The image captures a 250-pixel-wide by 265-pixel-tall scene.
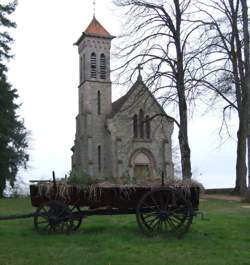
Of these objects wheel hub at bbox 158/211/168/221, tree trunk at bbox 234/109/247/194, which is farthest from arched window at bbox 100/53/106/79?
wheel hub at bbox 158/211/168/221

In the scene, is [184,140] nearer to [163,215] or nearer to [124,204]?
[124,204]

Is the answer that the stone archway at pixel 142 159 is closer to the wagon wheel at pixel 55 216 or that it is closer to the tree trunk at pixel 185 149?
the tree trunk at pixel 185 149

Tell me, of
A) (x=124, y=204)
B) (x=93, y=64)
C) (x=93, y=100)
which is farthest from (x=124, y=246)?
(x=93, y=64)

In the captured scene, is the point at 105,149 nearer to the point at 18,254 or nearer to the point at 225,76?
the point at 225,76

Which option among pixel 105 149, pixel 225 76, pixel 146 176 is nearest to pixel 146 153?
pixel 105 149

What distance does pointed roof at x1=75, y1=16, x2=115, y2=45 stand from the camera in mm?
53219

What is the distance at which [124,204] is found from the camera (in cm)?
1048

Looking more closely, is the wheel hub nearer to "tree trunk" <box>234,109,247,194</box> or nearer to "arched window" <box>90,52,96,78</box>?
Result: "tree trunk" <box>234,109,247,194</box>

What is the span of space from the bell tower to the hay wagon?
127 feet

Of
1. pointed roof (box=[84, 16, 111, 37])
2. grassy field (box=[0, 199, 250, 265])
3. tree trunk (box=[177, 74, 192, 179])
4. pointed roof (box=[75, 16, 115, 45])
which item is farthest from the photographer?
pointed roof (box=[84, 16, 111, 37])

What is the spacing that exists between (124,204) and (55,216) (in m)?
1.44

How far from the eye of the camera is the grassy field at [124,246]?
310 inches

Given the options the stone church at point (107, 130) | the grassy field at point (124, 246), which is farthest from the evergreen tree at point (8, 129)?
the grassy field at point (124, 246)

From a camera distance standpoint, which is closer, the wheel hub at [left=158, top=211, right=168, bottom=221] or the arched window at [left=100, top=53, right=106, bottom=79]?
the wheel hub at [left=158, top=211, right=168, bottom=221]
